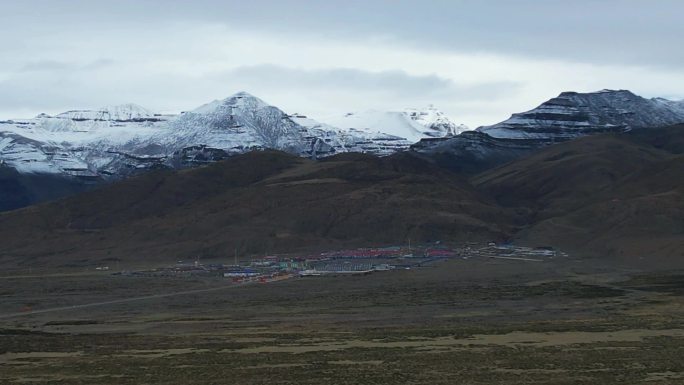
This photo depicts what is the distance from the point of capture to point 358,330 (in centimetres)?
7625

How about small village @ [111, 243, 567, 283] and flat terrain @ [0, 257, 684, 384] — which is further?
small village @ [111, 243, 567, 283]

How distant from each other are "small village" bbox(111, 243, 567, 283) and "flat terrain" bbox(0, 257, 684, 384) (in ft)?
27.1

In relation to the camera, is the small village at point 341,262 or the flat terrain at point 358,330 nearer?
the flat terrain at point 358,330

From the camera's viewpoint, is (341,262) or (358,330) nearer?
(358,330)

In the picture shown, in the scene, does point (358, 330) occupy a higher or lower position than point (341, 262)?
higher

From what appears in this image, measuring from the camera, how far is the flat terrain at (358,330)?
5547 cm

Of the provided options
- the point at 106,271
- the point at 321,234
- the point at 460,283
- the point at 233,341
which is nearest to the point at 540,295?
the point at 460,283

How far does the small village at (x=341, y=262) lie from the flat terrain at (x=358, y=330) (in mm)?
8251

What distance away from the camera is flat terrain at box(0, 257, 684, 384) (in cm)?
5547

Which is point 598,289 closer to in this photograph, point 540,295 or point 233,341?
point 540,295

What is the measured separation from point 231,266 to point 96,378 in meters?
108

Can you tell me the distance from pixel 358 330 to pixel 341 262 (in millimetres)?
84886

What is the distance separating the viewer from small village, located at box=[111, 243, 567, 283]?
14575 centimetres

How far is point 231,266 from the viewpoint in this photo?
163750 millimetres
